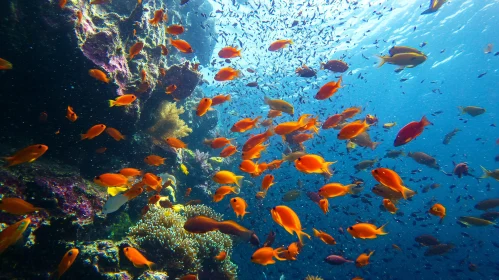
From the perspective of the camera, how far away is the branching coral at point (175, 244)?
5758 millimetres

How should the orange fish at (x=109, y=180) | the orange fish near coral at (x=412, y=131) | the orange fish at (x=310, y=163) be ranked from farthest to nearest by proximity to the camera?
the orange fish at (x=310, y=163) < the orange fish at (x=109, y=180) < the orange fish near coral at (x=412, y=131)

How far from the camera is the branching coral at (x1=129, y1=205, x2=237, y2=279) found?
576 centimetres

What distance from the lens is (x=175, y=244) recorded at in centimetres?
580

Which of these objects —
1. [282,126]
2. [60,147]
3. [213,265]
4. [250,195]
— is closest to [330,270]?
[250,195]

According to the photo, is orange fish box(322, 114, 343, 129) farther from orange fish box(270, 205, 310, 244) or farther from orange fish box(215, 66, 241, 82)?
orange fish box(270, 205, 310, 244)

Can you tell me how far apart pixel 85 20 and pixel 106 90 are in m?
1.77

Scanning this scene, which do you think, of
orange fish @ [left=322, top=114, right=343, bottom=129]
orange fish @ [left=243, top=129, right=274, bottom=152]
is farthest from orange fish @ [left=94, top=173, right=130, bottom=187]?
orange fish @ [left=322, top=114, right=343, bottom=129]

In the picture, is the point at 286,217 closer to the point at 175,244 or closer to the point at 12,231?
the point at 175,244

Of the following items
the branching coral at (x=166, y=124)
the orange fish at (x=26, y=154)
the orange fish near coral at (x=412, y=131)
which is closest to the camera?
the orange fish at (x=26, y=154)

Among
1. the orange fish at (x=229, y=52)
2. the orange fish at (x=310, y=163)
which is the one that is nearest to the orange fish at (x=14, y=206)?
the orange fish at (x=310, y=163)

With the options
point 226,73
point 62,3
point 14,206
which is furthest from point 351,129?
point 62,3

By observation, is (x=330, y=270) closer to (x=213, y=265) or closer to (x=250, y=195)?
(x=250, y=195)

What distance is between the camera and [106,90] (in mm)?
6105

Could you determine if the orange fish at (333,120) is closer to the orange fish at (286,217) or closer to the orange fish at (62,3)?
the orange fish at (286,217)
